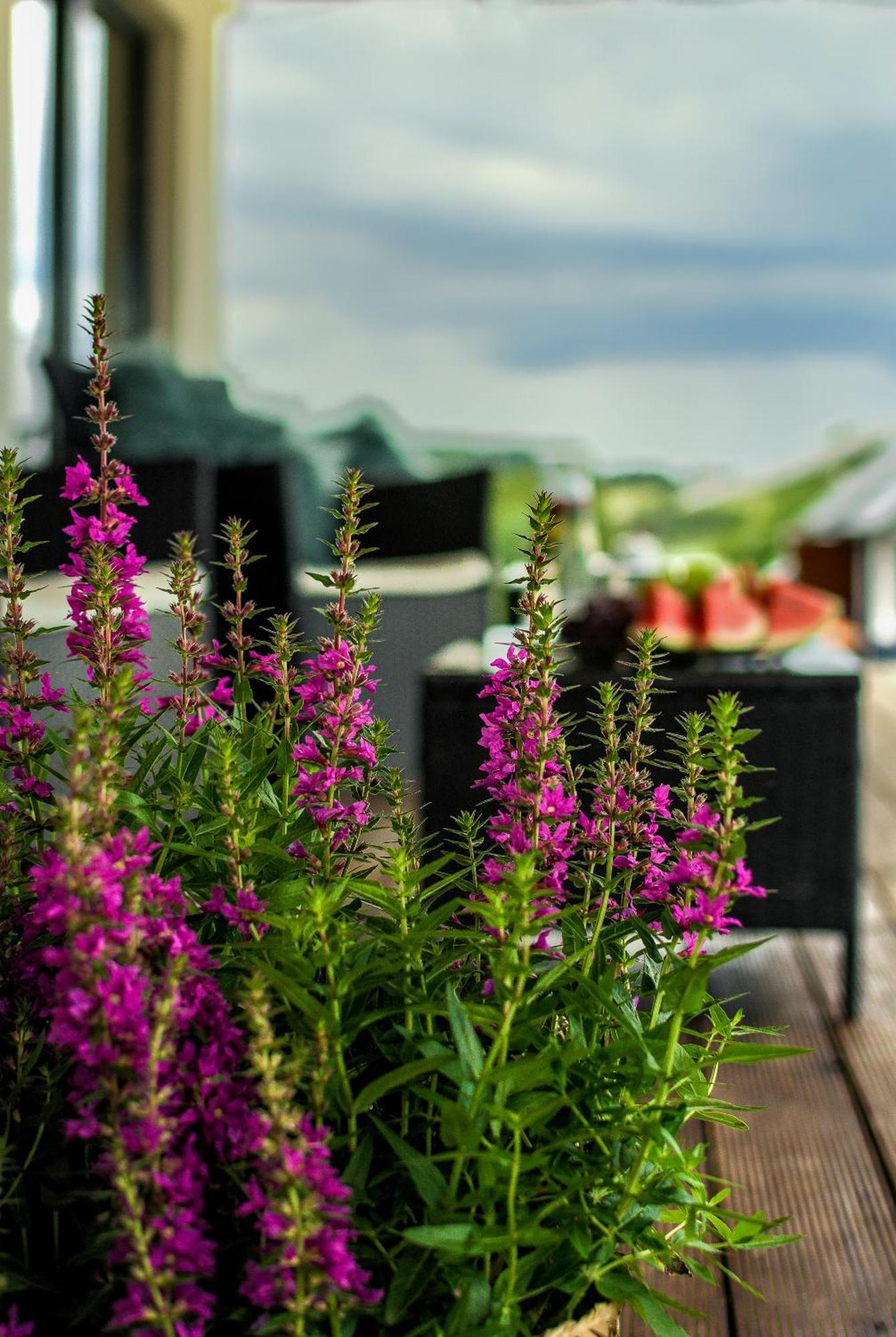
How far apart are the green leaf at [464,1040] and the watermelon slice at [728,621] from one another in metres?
1.44

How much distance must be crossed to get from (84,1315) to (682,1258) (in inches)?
9.8

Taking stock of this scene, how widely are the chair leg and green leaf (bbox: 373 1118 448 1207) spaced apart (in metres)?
1.35

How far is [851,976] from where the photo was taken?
1.78m

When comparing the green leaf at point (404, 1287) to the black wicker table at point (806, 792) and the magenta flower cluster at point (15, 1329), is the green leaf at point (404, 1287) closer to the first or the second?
the magenta flower cluster at point (15, 1329)

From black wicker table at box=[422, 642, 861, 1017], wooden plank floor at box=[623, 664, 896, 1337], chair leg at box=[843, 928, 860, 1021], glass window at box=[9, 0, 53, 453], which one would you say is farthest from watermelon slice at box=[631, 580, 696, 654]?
glass window at box=[9, 0, 53, 453]

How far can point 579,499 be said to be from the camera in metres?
4.32

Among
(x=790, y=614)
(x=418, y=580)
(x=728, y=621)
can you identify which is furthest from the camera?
(x=418, y=580)

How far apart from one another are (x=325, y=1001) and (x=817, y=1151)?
0.94 m

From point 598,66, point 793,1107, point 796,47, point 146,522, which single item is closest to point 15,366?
point 146,522

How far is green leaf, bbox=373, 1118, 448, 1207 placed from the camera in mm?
534

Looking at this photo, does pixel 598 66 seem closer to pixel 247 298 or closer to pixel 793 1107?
pixel 247 298

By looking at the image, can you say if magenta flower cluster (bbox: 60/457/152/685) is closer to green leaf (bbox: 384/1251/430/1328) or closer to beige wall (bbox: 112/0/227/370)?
green leaf (bbox: 384/1251/430/1328)

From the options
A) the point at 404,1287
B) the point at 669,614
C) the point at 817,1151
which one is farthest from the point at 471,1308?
the point at 669,614

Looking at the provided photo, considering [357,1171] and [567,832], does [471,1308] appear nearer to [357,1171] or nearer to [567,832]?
[357,1171]
